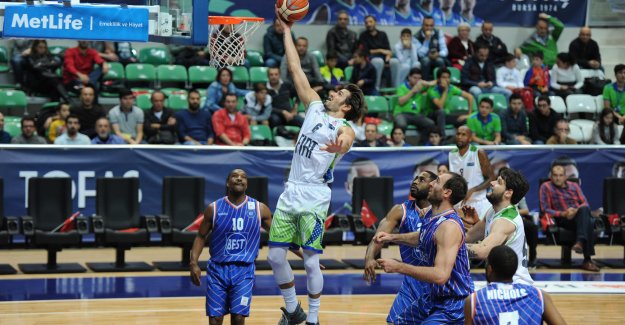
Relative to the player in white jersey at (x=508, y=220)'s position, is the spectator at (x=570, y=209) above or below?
below

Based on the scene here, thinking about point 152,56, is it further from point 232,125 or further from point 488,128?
point 488,128

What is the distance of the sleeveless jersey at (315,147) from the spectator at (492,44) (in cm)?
1046

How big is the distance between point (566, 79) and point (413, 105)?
3.63m

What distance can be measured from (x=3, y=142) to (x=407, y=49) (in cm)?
746

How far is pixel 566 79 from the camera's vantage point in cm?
1970

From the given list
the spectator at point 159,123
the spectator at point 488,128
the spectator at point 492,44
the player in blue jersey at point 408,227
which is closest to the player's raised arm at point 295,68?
the player in blue jersey at point 408,227

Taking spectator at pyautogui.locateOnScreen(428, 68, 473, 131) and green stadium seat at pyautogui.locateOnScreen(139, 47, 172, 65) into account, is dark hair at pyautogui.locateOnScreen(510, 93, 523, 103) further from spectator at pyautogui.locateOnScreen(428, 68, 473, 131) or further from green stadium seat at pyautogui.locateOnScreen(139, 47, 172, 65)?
green stadium seat at pyautogui.locateOnScreen(139, 47, 172, 65)

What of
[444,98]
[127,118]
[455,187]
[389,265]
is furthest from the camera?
[444,98]

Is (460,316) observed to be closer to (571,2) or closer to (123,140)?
(123,140)

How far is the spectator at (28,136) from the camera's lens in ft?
48.3

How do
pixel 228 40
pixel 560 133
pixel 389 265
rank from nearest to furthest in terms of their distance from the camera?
pixel 389 265
pixel 228 40
pixel 560 133

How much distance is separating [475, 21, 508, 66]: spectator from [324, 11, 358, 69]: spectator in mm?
2385

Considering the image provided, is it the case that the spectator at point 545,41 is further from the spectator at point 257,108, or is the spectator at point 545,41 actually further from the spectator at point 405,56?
the spectator at point 257,108

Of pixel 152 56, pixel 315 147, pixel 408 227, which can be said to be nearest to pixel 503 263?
pixel 408 227
